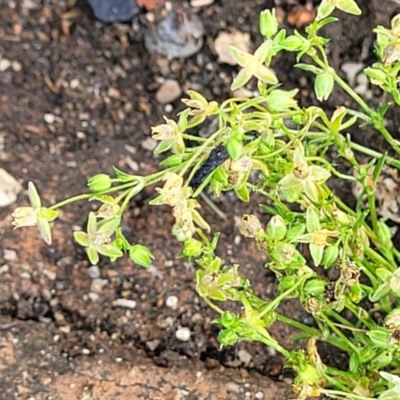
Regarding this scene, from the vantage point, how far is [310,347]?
123cm

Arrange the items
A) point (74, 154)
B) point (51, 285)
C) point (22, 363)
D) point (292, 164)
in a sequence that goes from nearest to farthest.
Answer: point (292, 164) → point (22, 363) → point (51, 285) → point (74, 154)

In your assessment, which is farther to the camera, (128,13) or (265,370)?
(128,13)

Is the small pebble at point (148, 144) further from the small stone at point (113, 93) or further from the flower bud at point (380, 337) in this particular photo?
the flower bud at point (380, 337)

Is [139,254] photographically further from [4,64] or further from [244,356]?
[4,64]

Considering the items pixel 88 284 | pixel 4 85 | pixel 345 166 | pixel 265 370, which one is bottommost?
pixel 265 370

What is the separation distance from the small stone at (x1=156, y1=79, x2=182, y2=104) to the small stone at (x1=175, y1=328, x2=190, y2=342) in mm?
490

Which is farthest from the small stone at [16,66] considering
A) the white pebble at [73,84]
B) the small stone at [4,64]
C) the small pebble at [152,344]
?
the small pebble at [152,344]

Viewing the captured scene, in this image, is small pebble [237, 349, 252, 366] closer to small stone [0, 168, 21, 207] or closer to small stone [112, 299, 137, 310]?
small stone [112, 299, 137, 310]

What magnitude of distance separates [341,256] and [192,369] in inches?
19.6

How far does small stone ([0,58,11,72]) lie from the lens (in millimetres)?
1784

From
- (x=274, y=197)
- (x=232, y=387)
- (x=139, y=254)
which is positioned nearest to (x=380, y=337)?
(x=274, y=197)

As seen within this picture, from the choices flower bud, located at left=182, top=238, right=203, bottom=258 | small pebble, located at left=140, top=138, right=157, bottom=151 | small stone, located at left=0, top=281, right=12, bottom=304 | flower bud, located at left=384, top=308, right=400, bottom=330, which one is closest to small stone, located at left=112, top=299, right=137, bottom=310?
small stone, located at left=0, top=281, right=12, bottom=304

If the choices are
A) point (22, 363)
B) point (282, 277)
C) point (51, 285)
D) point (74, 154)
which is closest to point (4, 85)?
point (74, 154)

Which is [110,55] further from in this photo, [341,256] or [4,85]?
[341,256]
